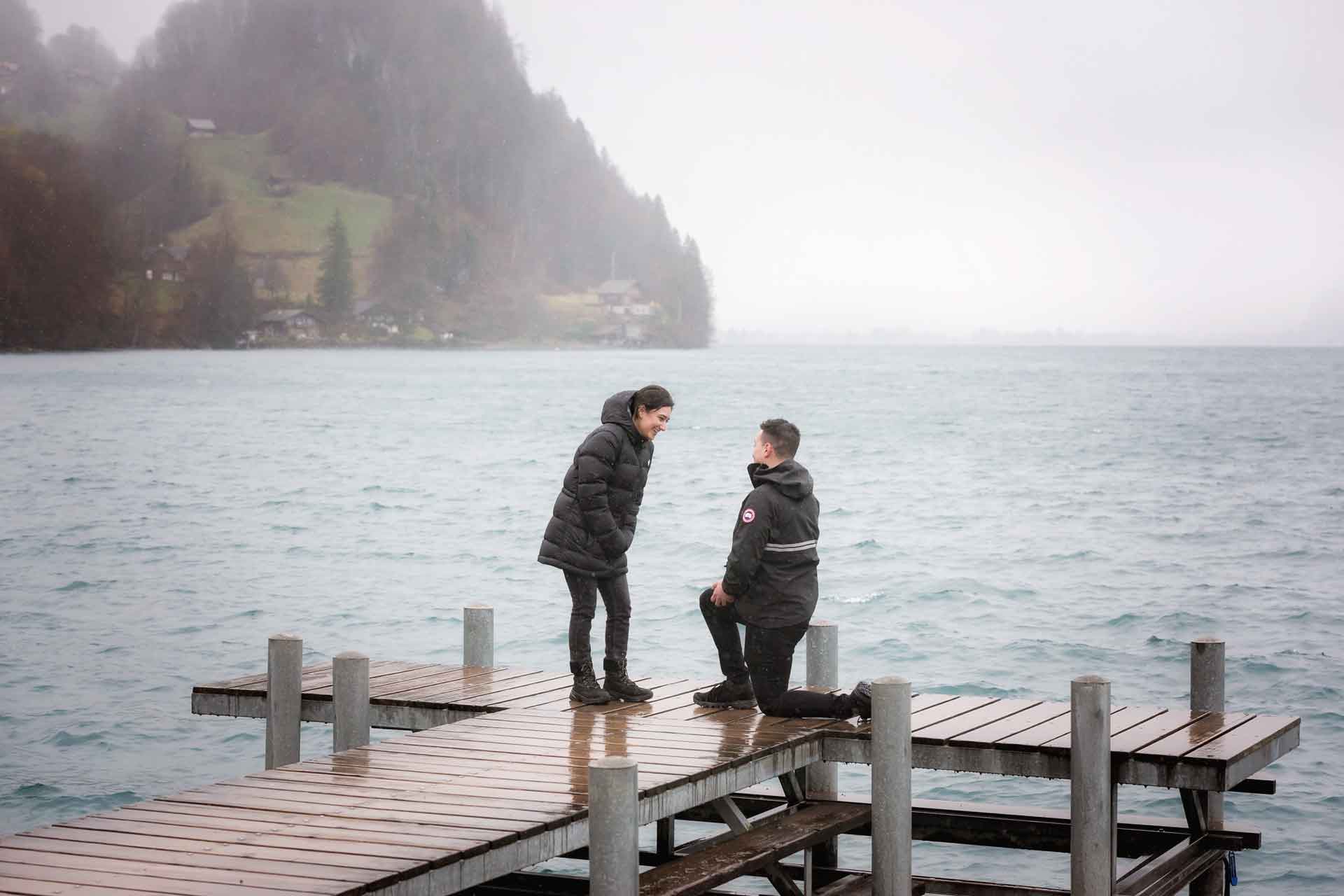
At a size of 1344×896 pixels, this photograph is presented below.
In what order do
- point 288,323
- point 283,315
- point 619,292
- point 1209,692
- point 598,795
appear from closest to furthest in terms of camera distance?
1. point 598,795
2. point 1209,692
3. point 288,323
4. point 283,315
5. point 619,292

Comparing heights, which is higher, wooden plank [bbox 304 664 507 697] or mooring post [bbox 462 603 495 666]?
mooring post [bbox 462 603 495 666]

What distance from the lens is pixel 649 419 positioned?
8.80 meters

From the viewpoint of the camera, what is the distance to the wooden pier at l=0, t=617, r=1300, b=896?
20.7 feet

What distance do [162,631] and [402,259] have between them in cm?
12164

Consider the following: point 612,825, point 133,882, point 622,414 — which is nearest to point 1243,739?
point 622,414

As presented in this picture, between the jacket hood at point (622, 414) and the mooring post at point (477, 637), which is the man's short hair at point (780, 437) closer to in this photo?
the jacket hood at point (622, 414)

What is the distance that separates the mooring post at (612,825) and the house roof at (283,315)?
138 meters

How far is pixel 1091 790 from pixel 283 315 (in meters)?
140

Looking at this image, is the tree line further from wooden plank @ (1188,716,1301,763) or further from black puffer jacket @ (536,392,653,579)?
wooden plank @ (1188,716,1301,763)

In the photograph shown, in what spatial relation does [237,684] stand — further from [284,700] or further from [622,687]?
[622,687]

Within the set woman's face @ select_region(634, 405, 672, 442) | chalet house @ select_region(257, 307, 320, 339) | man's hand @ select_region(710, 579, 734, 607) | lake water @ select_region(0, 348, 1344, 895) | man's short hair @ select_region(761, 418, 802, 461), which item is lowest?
lake water @ select_region(0, 348, 1344, 895)

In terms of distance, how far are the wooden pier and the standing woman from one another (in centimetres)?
33

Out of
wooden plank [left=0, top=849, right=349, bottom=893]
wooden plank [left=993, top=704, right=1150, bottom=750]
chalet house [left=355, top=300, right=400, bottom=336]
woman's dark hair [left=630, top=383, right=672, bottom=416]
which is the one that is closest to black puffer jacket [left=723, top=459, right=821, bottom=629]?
woman's dark hair [left=630, top=383, right=672, bottom=416]

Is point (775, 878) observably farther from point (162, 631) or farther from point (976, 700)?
point (162, 631)
